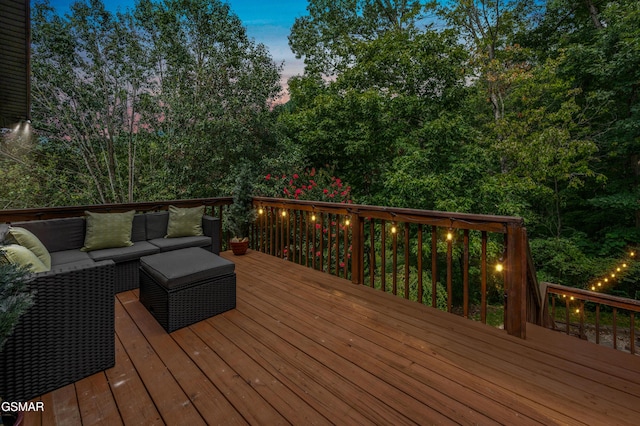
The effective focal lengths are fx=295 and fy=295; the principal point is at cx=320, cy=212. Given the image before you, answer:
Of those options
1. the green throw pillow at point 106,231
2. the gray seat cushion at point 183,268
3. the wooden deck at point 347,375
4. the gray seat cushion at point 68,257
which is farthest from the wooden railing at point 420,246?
the gray seat cushion at point 68,257

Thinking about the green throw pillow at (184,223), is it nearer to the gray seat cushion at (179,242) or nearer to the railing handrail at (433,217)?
the gray seat cushion at (179,242)

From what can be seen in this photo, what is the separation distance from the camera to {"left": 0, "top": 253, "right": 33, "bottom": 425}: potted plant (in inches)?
46.2

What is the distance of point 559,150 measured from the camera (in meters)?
7.69

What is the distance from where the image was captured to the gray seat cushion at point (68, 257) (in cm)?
276

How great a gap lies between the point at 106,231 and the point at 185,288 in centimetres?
163

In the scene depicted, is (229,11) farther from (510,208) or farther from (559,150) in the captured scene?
(559,150)

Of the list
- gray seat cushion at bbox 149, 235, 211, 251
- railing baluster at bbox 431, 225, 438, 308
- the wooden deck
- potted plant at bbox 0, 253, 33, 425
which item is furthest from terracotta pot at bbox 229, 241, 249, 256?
potted plant at bbox 0, 253, 33, 425

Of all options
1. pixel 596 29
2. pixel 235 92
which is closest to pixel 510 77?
pixel 596 29

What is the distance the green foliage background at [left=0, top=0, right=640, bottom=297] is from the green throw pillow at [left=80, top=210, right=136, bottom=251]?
330 cm

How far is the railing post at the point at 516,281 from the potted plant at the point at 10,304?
9.06 ft

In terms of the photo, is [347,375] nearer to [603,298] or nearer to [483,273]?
[483,273]

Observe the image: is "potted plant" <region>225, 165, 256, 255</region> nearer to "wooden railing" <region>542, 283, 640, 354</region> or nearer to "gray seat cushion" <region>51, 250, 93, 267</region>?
"gray seat cushion" <region>51, 250, 93, 267</region>

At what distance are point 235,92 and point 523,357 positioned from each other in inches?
296

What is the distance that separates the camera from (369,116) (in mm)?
8094
